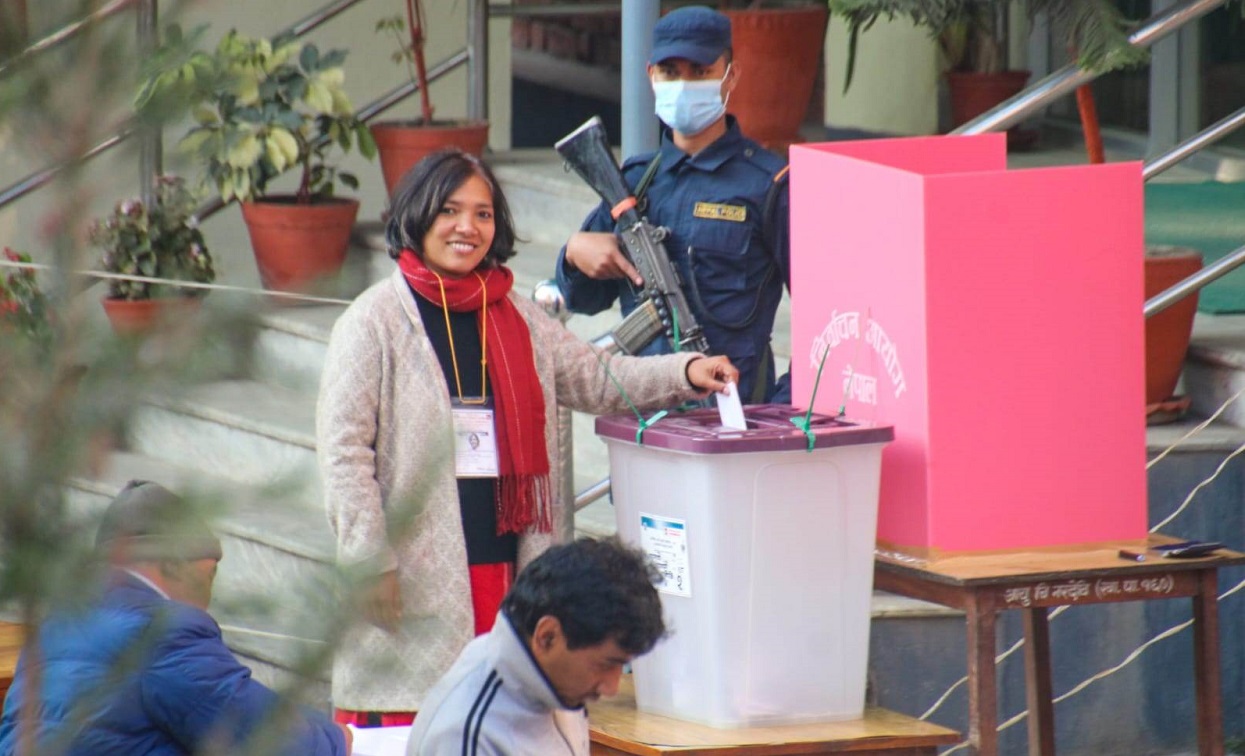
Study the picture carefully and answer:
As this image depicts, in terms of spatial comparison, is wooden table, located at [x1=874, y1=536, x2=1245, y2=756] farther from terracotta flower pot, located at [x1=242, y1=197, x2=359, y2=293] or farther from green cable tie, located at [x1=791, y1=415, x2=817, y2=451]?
terracotta flower pot, located at [x1=242, y1=197, x2=359, y2=293]

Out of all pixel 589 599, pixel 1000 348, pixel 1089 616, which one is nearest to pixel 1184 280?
pixel 1089 616

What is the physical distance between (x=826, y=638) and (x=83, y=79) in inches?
76.5

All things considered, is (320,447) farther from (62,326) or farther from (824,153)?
(62,326)

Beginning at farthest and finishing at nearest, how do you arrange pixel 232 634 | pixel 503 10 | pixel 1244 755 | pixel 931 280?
pixel 503 10, pixel 1244 755, pixel 931 280, pixel 232 634

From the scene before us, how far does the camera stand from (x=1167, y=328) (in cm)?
434

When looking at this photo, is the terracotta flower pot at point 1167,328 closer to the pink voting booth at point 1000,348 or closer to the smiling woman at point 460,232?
the pink voting booth at point 1000,348

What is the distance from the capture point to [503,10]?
6680 millimetres

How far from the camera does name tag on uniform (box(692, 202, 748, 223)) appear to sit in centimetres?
367

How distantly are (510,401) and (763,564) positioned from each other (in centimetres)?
63

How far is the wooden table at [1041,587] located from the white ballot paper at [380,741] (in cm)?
84

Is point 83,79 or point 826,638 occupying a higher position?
point 83,79

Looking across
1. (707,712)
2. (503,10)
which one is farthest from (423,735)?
(503,10)

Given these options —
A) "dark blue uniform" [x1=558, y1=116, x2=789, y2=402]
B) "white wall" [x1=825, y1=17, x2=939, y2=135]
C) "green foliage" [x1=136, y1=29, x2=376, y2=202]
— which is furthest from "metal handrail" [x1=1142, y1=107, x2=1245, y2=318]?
"white wall" [x1=825, y1=17, x2=939, y2=135]

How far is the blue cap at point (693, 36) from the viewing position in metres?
3.66
